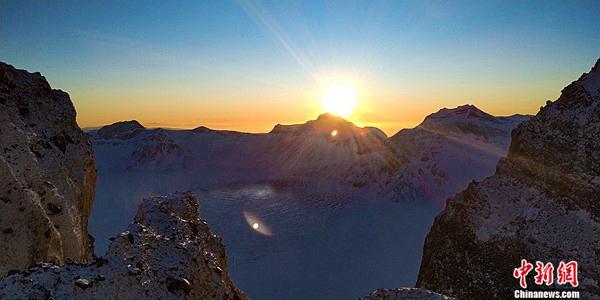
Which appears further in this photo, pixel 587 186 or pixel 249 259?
pixel 249 259

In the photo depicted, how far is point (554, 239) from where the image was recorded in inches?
495

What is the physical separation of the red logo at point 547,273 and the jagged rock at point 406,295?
7.30 metres

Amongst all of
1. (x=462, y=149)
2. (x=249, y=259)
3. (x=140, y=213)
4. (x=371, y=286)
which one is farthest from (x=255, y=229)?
(x=140, y=213)

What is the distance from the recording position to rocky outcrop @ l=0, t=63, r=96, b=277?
889 centimetres

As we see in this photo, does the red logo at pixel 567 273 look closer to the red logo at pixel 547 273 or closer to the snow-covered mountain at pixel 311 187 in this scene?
the red logo at pixel 547 273

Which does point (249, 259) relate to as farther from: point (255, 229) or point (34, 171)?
point (34, 171)

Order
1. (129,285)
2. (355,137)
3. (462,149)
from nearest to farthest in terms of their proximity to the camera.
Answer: (129,285), (462,149), (355,137)

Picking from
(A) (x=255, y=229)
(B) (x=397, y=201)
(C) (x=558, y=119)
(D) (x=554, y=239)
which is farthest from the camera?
(B) (x=397, y=201)

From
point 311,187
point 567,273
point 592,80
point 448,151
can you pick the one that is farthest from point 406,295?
point 311,187

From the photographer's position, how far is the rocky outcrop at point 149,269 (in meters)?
5.64

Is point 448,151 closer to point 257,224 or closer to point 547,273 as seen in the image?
point 257,224

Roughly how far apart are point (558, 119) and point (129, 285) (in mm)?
16123

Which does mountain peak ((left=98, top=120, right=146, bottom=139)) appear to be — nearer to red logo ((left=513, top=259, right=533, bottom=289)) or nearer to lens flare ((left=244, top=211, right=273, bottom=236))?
lens flare ((left=244, top=211, right=273, bottom=236))

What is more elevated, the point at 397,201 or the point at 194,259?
the point at 194,259
